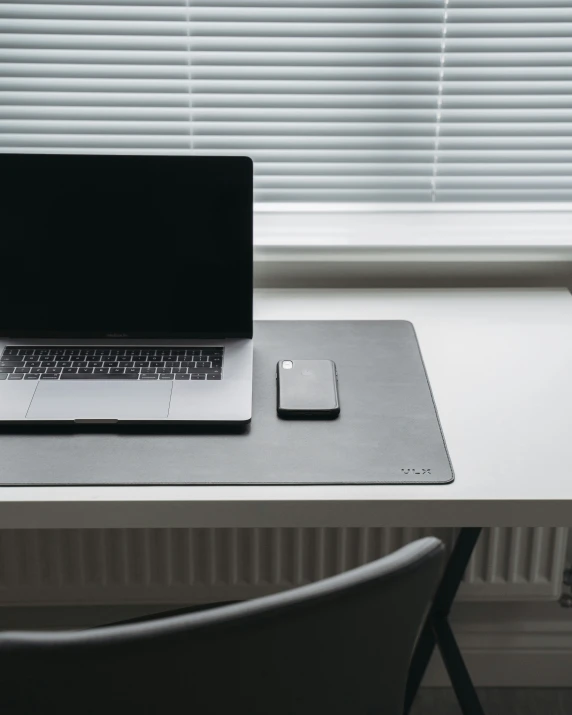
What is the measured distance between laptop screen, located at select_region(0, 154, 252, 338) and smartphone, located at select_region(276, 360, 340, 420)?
0.10 m

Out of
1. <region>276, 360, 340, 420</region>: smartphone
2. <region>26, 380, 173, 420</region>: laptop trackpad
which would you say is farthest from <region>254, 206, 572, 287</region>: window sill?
<region>26, 380, 173, 420</region>: laptop trackpad

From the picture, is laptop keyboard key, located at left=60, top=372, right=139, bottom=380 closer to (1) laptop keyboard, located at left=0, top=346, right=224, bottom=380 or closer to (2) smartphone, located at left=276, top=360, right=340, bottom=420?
(1) laptop keyboard, located at left=0, top=346, right=224, bottom=380

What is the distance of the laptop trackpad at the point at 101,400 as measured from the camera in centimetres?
107

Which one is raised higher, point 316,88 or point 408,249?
point 316,88

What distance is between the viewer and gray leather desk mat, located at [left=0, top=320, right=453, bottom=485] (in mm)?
983

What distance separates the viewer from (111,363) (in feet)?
3.91

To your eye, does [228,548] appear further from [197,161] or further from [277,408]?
[197,161]

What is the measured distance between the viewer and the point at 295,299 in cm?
148

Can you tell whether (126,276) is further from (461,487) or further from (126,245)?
(461,487)

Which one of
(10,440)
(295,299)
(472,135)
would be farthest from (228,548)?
(472,135)

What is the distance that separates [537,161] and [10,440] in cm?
108

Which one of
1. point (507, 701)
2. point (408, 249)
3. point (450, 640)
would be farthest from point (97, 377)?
point (507, 701)

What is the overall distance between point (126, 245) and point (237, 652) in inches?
28.4

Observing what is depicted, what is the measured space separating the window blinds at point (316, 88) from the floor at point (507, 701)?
3.28 feet
